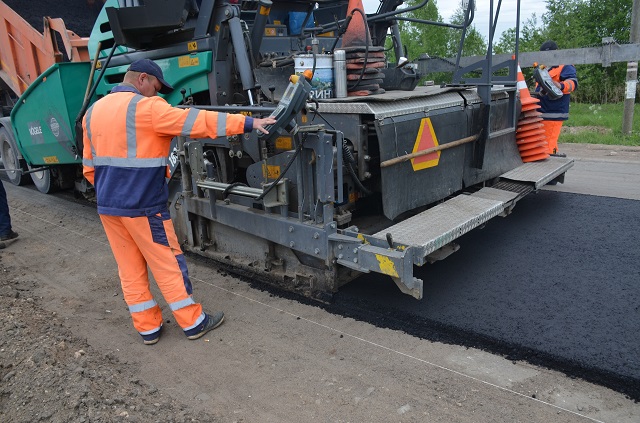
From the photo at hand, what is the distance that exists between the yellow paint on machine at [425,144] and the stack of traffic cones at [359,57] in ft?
1.82

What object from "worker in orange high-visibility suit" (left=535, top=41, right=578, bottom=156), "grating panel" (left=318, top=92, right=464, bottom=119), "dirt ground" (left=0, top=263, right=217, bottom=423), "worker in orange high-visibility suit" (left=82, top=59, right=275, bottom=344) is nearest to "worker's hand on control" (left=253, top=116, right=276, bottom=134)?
"worker in orange high-visibility suit" (left=82, top=59, right=275, bottom=344)

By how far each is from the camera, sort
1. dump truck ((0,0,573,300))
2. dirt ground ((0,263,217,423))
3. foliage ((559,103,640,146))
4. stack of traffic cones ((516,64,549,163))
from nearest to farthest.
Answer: dirt ground ((0,263,217,423)), dump truck ((0,0,573,300)), stack of traffic cones ((516,64,549,163)), foliage ((559,103,640,146))

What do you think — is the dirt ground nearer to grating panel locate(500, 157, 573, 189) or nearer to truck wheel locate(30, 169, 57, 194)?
grating panel locate(500, 157, 573, 189)

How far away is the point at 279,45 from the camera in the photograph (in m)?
4.79

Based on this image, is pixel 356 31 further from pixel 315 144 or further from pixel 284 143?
pixel 315 144

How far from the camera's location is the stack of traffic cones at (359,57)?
3.93 meters

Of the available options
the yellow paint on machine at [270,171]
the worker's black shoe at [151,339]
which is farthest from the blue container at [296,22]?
the worker's black shoe at [151,339]

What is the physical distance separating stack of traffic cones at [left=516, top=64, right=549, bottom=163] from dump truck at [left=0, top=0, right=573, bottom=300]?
27 mm

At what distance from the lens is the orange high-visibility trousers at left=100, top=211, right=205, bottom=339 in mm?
3205

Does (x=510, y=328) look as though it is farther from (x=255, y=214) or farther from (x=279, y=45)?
(x=279, y=45)

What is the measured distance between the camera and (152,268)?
3.27 metres

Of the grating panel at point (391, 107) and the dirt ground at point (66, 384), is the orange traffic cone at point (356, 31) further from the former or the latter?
the dirt ground at point (66, 384)

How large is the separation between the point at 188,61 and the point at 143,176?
1530 mm

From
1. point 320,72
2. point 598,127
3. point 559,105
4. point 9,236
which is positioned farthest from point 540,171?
point 598,127
